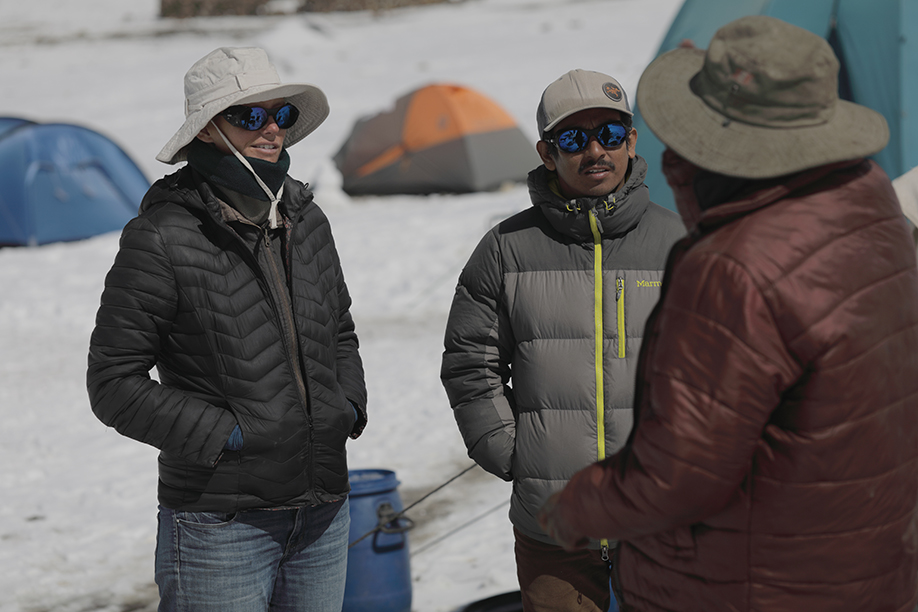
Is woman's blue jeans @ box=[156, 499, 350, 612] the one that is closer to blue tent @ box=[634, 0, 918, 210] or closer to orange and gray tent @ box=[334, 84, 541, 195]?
blue tent @ box=[634, 0, 918, 210]

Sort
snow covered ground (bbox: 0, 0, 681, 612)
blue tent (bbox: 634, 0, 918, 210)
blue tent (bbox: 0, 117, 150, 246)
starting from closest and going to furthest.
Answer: snow covered ground (bbox: 0, 0, 681, 612)
blue tent (bbox: 634, 0, 918, 210)
blue tent (bbox: 0, 117, 150, 246)

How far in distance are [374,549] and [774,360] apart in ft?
7.49

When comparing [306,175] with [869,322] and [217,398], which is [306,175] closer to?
[217,398]

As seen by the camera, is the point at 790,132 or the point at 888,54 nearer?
the point at 790,132

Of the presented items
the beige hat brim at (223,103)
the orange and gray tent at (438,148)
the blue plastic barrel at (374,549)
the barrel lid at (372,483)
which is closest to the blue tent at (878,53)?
the barrel lid at (372,483)

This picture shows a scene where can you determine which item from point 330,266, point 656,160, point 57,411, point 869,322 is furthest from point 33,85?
point 869,322

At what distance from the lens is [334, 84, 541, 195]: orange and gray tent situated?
12.2 meters

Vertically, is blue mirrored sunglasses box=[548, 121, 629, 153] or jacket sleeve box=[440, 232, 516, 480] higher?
blue mirrored sunglasses box=[548, 121, 629, 153]

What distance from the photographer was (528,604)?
2490mm

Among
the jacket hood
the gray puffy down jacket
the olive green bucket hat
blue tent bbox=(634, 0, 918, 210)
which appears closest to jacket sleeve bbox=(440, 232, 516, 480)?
the gray puffy down jacket

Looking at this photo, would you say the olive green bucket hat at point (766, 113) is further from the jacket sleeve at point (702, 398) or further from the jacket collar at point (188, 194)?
the jacket collar at point (188, 194)

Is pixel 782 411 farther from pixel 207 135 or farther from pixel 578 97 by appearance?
pixel 207 135

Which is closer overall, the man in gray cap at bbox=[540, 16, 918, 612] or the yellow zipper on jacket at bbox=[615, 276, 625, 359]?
the man in gray cap at bbox=[540, 16, 918, 612]

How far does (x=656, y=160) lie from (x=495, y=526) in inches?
106
